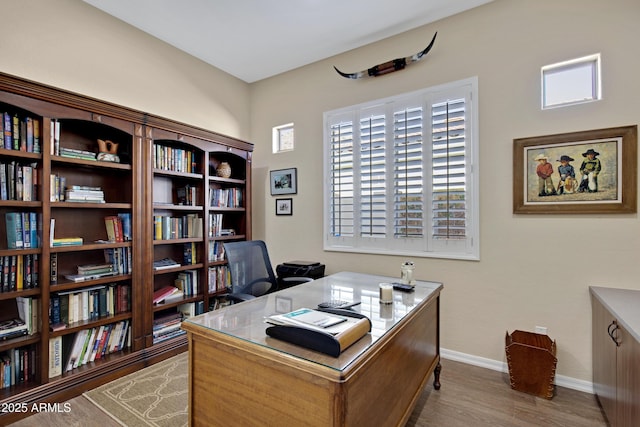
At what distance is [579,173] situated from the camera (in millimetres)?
2299

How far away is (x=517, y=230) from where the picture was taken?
253 centimetres

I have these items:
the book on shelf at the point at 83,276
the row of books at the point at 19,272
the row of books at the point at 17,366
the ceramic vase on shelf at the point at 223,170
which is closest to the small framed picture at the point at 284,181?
the ceramic vase on shelf at the point at 223,170

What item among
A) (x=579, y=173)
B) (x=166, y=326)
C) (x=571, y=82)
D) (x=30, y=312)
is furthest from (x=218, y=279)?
(x=571, y=82)

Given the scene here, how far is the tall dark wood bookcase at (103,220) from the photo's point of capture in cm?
212

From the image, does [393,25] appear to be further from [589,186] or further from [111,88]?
[111,88]

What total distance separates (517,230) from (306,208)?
216 centimetres

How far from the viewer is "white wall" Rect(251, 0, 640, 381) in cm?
221

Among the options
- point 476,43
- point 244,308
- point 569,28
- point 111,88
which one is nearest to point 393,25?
point 476,43

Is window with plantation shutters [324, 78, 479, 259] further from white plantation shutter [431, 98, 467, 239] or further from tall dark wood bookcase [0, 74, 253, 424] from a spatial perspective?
tall dark wood bookcase [0, 74, 253, 424]

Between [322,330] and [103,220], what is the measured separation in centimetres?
252

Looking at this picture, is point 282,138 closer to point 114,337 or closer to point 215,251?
point 215,251

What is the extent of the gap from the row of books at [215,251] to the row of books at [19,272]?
147cm

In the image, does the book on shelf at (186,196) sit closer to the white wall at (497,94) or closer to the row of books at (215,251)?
the row of books at (215,251)

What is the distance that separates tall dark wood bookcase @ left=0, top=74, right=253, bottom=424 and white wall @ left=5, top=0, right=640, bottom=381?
1.38ft
